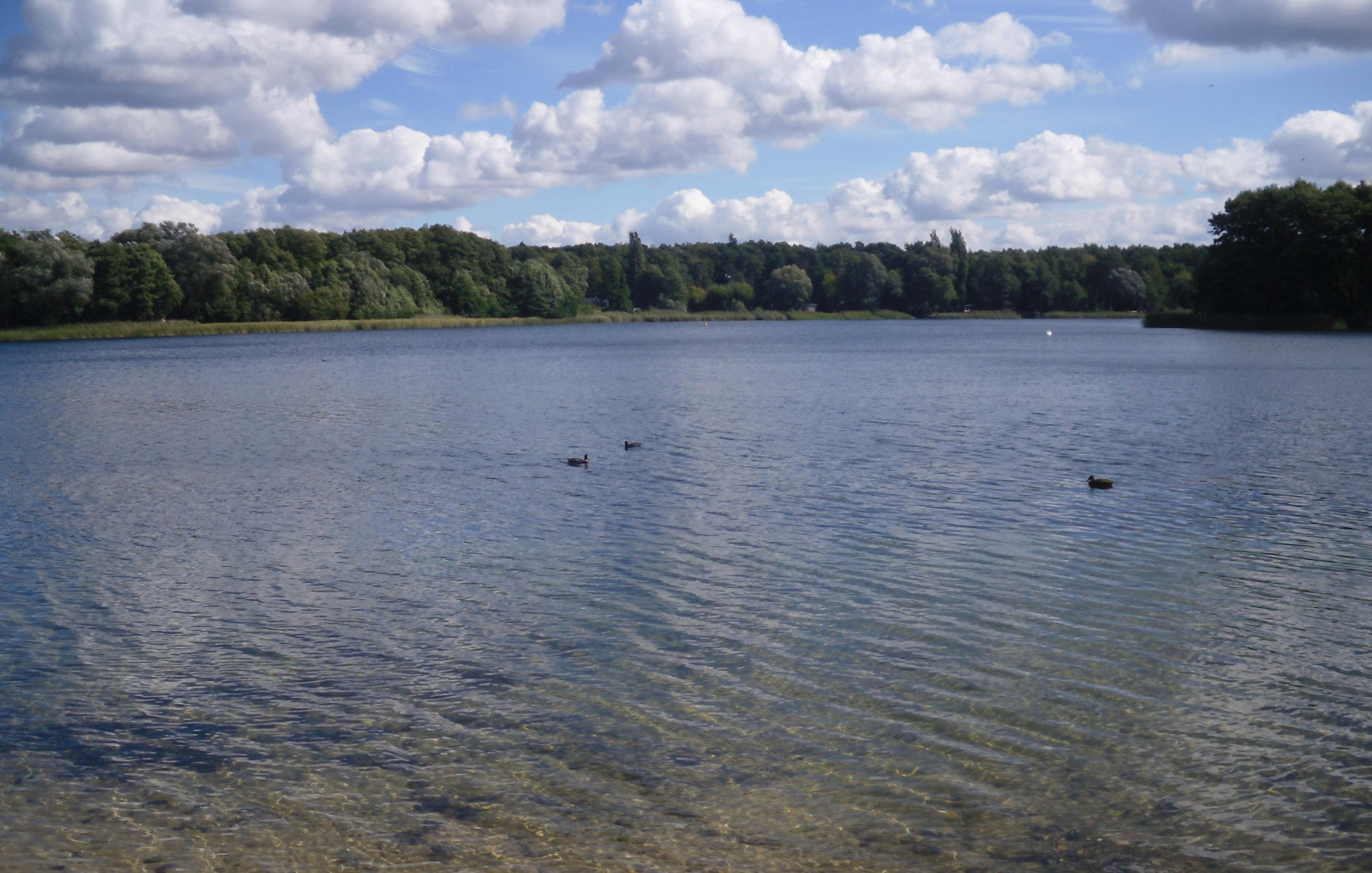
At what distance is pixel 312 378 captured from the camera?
162ft

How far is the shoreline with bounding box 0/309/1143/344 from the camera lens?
3740 inches

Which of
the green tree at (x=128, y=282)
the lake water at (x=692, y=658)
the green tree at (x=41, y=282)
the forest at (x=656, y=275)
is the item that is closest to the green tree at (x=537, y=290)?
the forest at (x=656, y=275)

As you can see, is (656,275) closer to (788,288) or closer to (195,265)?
(788,288)

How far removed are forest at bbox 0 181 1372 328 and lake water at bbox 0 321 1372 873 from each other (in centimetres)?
7404

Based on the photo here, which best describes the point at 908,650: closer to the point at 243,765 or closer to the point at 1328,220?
the point at 243,765

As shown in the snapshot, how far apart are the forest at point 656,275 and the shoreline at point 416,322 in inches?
56.3

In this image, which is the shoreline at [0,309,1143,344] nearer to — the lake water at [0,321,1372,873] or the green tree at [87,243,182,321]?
the green tree at [87,243,182,321]

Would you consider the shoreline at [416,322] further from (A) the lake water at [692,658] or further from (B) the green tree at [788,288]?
(A) the lake water at [692,658]

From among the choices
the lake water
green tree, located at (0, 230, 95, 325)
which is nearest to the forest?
green tree, located at (0, 230, 95, 325)

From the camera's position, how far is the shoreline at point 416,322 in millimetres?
95000

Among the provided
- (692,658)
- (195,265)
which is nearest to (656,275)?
(195,265)

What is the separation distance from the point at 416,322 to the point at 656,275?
186 ft

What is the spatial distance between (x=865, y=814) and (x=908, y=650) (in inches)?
124

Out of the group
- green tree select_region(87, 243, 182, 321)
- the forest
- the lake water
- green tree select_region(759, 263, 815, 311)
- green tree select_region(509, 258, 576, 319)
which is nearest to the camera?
the lake water
